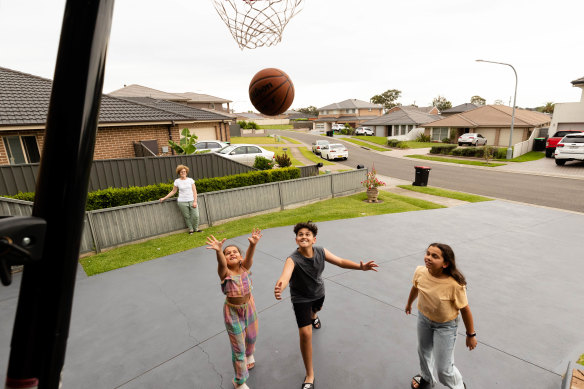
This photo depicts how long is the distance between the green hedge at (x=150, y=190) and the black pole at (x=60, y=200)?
678cm

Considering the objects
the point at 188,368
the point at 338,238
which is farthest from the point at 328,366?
the point at 338,238

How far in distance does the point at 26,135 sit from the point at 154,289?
1011 cm

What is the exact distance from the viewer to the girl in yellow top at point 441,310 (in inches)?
107

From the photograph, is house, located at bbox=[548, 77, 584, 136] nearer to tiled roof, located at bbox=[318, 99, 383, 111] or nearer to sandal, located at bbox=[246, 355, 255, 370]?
sandal, located at bbox=[246, 355, 255, 370]

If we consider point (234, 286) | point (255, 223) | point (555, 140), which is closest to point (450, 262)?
point (234, 286)

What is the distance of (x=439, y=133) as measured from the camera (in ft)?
127

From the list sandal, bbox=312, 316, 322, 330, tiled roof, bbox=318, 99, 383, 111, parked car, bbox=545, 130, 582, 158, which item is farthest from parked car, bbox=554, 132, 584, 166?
tiled roof, bbox=318, 99, 383, 111

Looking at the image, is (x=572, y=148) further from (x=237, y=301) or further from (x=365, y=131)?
(x=365, y=131)

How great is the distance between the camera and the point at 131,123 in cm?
1262

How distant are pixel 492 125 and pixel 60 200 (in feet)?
124

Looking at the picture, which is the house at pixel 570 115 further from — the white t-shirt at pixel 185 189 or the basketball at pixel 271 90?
the white t-shirt at pixel 185 189

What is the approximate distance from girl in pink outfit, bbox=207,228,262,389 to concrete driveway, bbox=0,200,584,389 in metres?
0.42

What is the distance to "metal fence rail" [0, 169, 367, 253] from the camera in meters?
6.91

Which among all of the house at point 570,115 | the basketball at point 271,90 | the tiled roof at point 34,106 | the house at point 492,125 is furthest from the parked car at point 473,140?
the basketball at point 271,90
